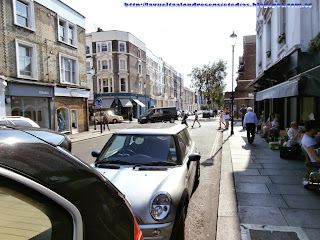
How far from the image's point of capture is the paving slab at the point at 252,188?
5.33m

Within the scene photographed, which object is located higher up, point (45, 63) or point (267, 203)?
point (45, 63)

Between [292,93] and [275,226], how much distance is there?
153 inches

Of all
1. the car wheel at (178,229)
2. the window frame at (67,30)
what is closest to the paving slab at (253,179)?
the car wheel at (178,229)

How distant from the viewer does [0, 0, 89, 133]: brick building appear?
47.0 feet

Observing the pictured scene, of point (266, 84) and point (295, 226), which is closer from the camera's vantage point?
point (295, 226)

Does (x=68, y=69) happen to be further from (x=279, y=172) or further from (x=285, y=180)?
(x=285, y=180)

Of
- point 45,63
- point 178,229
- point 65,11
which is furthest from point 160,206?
point 65,11

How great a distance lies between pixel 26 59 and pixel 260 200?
52.3 ft

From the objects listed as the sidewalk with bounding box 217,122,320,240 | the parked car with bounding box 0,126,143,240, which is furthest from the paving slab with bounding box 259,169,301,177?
the parked car with bounding box 0,126,143,240

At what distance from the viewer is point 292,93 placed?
6.39m

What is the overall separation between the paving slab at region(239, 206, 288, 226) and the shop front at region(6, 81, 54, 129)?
14151 mm

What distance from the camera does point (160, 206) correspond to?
302cm

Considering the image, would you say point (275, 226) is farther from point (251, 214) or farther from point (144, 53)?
point (144, 53)

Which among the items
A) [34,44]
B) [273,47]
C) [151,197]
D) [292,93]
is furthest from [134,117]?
[151,197]
